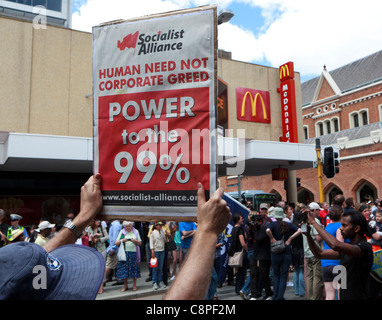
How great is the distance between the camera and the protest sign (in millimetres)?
2318

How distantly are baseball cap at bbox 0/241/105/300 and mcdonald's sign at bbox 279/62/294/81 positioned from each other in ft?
67.3

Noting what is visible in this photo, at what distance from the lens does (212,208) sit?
67.0 inches

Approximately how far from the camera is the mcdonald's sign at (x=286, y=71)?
67.5ft

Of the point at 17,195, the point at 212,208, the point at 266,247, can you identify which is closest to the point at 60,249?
the point at 212,208

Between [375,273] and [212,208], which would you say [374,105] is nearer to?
[375,273]

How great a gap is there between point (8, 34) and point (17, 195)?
679cm

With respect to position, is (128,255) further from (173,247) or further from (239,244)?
(239,244)

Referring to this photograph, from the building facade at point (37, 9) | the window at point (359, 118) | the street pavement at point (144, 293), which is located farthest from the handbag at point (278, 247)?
the building facade at point (37, 9)

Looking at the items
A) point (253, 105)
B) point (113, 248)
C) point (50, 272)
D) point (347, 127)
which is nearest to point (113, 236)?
point (113, 248)

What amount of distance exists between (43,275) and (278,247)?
23.6 feet

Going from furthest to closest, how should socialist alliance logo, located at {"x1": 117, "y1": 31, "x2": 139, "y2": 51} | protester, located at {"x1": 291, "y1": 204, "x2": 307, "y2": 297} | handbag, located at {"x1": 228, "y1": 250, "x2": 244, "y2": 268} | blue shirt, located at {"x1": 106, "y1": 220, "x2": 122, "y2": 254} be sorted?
blue shirt, located at {"x1": 106, "y1": 220, "x2": 122, "y2": 254} < handbag, located at {"x1": 228, "y1": 250, "x2": 244, "y2": 268} < protester, located at {"x1": 291, "y1": 204, "x2": 307, "y2": 297} < socialist alliance logo, located at {"x1": 117, "y1": 31, "x2": 139, "y2": 51}

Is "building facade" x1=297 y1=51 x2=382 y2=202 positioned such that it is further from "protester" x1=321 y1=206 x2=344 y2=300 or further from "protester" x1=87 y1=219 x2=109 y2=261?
"protester" x1=321 y1=206 x2=344 y2=300

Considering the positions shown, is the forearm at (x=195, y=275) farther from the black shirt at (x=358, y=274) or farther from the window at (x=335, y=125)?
the window at (x=335, y=125)

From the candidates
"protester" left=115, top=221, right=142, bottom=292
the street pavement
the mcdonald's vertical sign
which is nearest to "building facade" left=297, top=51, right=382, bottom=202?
the mcdonald's vertical sign
